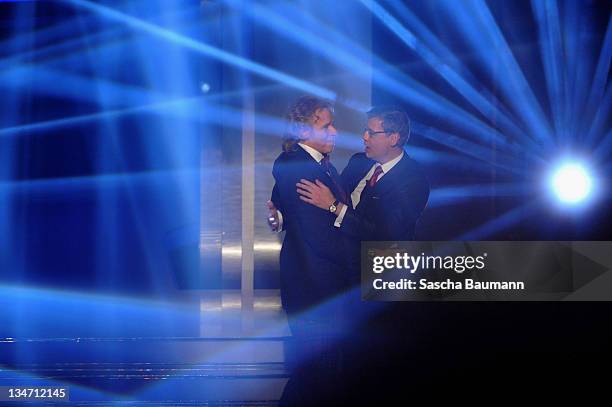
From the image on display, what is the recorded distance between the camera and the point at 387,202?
327 centimetres

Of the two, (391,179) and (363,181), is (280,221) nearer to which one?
(363,181)

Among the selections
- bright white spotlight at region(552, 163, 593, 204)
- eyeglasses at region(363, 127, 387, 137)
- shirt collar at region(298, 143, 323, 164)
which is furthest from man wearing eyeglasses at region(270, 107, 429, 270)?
bright white spotlight at region(552, 163, 593, 204)

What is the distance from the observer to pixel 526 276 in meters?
3.21

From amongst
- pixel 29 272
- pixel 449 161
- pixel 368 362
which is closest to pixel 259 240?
pixel 368 362

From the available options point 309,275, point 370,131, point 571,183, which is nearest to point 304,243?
point 309,275

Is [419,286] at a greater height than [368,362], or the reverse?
[419,286]

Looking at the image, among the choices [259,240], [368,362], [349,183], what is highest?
[349,183]

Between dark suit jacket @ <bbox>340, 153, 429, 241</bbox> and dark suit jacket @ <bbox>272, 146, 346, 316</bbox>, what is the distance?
0.28ft

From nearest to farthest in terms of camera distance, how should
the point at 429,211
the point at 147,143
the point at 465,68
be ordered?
the point at 429,211, the point at 465,68, the point at 147,143

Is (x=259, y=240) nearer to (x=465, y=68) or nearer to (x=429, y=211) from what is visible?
(x=429, y=211)

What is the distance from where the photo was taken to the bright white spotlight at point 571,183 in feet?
11.9

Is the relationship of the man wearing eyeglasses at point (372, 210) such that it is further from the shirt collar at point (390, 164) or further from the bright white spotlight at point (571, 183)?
the bright white spotlight at point (571, 183)

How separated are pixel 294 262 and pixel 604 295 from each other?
1.42m

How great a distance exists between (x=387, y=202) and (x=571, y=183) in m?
1.14
